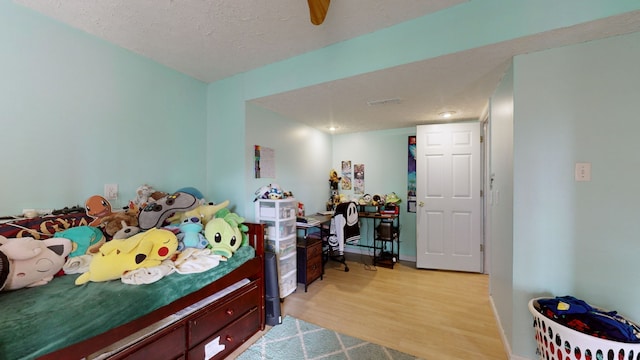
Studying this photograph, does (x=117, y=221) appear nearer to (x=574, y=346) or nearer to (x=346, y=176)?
(x=574, y=346)

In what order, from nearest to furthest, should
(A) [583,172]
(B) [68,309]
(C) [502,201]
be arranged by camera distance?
(B) [68,309]
(A) [583,172]
(C) [502,201]

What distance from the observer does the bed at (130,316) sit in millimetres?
955

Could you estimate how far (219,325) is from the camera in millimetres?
1642

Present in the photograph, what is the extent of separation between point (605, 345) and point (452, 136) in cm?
263

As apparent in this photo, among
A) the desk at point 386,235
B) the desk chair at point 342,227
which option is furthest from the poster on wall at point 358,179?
the desk chair at point 342,227

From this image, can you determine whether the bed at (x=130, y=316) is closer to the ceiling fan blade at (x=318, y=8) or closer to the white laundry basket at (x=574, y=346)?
the ceiling fan blade at (x=318, y=8)

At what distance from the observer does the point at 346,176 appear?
4344 millimetres

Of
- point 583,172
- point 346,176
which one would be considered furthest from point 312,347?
point 346,176

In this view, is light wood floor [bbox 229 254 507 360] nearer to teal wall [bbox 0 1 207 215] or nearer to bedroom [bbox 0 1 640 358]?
bedroom [bbox 0 1 640 358]

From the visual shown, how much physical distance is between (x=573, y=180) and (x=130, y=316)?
8.72 ft

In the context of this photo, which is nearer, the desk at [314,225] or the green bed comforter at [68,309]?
the green bed comforter at [68,309]

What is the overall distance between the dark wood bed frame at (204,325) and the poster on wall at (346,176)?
249 centimetres

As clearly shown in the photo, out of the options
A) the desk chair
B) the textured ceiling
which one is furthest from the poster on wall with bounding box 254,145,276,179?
the desk chair

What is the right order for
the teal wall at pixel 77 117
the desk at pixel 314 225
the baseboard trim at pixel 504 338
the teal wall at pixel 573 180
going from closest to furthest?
the teal wall at pixel 573 180 → the teal wall at pixel 77 117 → the baseboard trim at pixel 504 338 → the desk at pixel 314 225
